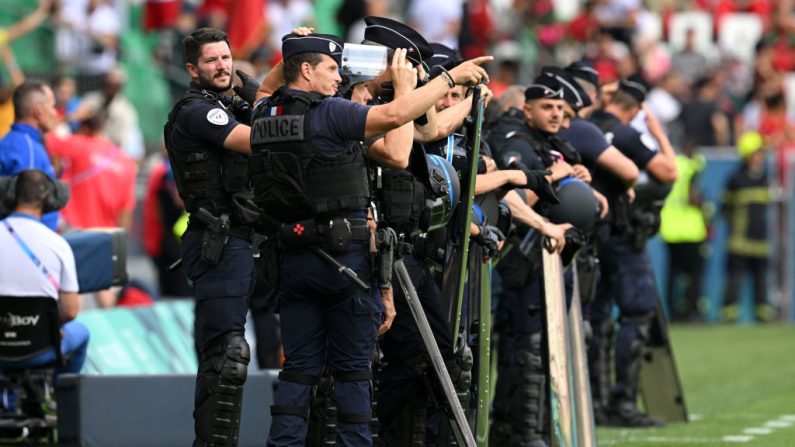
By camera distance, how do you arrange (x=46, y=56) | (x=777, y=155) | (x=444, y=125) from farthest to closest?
(x=777, y=155)
(x=46, y=56)
(x=444, y=125)

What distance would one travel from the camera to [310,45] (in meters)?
7.34

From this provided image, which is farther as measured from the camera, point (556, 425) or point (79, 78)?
point (79, 78)

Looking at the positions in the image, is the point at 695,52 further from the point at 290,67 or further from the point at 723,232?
the point at 290,67

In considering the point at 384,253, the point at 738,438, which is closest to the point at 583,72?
the point at 738,438

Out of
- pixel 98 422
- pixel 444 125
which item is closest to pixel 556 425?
pixel 444 125

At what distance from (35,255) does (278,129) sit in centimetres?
304

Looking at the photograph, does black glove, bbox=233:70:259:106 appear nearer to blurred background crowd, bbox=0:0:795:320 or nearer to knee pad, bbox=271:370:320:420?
knee pad, bbox=271:370:320:420

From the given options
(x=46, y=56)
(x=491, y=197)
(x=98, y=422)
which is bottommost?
(x=98, y=422)

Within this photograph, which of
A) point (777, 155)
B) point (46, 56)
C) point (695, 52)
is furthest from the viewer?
point (695, 52)

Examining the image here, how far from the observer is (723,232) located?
20.6 m

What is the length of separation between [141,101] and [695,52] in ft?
32.6

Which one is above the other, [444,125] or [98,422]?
[444,125]

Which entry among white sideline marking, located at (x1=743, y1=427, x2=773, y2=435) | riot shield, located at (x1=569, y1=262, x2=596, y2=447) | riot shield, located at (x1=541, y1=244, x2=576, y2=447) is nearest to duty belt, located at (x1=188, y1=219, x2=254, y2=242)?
riot shield, located at (x1=541, y1=244, x2=576, y2=447)

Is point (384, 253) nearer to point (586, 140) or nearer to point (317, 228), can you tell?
point (317, 228)
